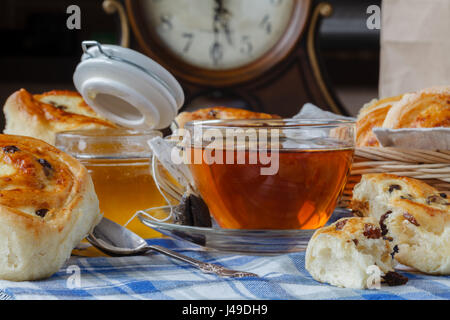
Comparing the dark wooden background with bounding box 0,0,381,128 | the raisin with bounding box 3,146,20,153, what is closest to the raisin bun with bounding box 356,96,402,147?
the raisin with bounding box 3,146,20,153

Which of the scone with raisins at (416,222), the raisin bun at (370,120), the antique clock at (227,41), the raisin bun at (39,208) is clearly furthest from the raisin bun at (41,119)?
the antique clock at (227,41)

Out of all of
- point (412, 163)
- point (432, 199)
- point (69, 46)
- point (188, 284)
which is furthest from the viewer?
point (69, 46)

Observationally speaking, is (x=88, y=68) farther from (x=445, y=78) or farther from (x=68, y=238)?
(x=445, y=78)

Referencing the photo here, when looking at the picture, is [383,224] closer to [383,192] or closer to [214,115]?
[383,192]

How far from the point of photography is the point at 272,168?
709mm

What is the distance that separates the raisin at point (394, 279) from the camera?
1.90 feet

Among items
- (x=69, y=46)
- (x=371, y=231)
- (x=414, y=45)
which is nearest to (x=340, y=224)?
(x=371, y=231)

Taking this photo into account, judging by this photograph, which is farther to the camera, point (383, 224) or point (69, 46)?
point (69, 46)

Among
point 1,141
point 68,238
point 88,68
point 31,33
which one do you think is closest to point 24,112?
point 88,68

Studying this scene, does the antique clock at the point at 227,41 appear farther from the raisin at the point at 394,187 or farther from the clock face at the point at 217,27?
the raisin at the point at 394,187

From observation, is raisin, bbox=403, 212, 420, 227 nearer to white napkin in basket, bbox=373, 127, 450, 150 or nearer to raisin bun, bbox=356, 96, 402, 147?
white napkin in basket, bbox=373, 127, 450, 150

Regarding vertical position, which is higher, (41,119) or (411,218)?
(41,119)

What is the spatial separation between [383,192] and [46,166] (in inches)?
16.3

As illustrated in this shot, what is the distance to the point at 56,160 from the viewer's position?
27.7 inches
